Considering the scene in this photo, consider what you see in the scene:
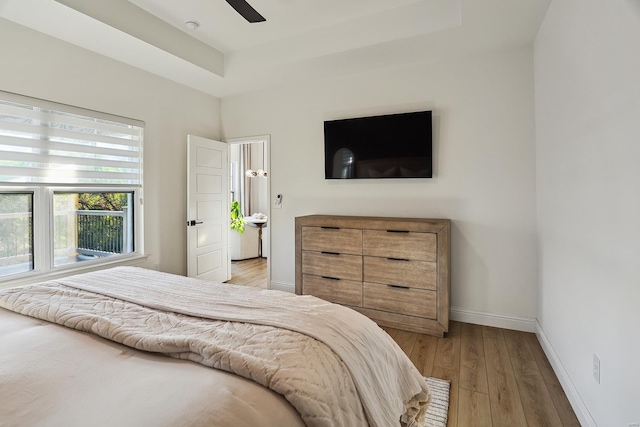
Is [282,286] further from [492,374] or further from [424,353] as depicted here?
[492,374]

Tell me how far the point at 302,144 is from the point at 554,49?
2482 mm

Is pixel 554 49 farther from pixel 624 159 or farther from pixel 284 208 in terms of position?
pixel 284 208

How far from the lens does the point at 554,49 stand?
218 centimetres

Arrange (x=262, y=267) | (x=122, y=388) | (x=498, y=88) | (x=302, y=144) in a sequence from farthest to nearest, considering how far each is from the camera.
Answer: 1. (x=262, y=267)
2. (x=302, y=144)
3. (x=498, y=88)
4. (x=122, y=388)

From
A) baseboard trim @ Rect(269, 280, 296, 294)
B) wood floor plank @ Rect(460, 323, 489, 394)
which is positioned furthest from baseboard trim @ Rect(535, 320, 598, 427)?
baseboard trim @ Rect(269, 280, 296, 294)

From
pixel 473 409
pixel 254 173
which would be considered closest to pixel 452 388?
pixel 473 409

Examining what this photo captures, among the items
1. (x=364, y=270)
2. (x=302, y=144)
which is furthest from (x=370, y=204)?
(x=302, y=144)

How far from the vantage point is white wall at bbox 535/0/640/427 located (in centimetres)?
123

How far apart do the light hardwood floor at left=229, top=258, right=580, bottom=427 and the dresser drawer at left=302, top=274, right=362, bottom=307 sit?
17.3 inches

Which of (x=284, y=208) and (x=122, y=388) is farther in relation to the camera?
(x=284, y=208)

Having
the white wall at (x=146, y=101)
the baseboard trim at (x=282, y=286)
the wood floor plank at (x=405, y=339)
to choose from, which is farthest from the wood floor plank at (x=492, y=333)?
the white wall at (x=146, y=101)

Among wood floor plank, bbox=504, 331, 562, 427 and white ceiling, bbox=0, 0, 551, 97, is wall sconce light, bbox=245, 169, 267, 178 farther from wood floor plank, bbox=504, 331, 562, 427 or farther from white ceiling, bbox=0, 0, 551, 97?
wood floor plank, bbox=504, 331, 562, 427

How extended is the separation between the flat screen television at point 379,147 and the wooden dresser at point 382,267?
0.58 metres

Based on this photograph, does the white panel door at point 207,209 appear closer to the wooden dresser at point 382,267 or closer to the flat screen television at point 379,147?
the wooden dresser at point 382,267
